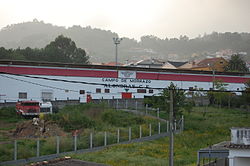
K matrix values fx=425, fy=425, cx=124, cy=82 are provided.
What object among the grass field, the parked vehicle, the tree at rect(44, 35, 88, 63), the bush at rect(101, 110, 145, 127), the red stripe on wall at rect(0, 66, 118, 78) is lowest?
the grass field

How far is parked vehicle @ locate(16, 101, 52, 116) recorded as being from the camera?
41094 millimetres

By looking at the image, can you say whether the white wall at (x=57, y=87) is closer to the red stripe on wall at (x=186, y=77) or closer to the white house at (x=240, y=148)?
the red stripe on wall at (x=186, y=77)

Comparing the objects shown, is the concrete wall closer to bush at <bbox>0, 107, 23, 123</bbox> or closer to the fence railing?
bush at <bbox>0, 107, 23, 123</bbox>

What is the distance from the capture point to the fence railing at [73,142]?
2652cm

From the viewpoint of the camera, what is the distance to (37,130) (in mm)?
35031

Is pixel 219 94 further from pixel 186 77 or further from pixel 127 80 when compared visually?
pixel 127 80

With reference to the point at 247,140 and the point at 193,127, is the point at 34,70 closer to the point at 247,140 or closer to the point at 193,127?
the point at 193,127

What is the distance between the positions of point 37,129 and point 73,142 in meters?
6.69

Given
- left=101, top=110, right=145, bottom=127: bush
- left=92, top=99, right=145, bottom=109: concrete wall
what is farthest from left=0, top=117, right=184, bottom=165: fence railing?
left=92, top=99, right=145, bottom=109: concrete wall

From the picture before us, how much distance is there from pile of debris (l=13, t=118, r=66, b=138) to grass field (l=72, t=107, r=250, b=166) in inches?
252

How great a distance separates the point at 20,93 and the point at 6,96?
1.60 m

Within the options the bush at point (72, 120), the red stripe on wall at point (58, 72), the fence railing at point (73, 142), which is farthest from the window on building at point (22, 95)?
the fence railing at point (73, 142)

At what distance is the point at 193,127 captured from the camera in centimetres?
3931

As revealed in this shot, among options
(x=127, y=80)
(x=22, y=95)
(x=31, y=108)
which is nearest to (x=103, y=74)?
(x=127, y=80)
